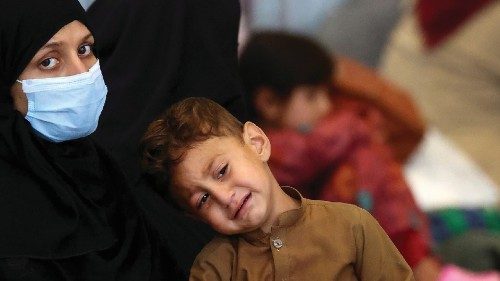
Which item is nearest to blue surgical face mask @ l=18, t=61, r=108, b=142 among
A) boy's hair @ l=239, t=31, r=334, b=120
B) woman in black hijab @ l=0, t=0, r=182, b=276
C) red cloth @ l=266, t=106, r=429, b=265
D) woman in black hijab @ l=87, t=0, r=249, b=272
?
woman in black hijab @ l=0, t=0, r=182, b=276

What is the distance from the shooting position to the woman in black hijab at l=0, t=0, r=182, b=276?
2.52 feet

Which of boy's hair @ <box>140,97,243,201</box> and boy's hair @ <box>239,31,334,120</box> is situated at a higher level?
boy's hair @ <box>140,97,243,201</box>

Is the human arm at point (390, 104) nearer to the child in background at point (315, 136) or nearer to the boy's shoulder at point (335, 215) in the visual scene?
the child in background at point (315, 136)

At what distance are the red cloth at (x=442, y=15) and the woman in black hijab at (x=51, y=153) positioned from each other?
1.81 meters

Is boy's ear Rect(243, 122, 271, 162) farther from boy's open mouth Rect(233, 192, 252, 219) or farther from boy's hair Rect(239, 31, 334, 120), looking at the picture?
boy's hair Rect(239, 31, 334, 120)

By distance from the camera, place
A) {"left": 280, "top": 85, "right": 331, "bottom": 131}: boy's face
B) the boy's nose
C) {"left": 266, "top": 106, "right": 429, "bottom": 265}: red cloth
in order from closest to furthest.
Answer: the boy's nose
{"left": 266, "top": 106, "right": 429, "bottom": 265}: red cloth
{"left": 280, "top": 85, "right": 331, "bottom": 131}: boy's face

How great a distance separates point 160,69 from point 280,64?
87 cm

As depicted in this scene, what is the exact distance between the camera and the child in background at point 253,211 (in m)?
0.75

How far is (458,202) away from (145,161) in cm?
149

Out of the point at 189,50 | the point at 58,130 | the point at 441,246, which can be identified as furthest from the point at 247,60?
the point at 58,130

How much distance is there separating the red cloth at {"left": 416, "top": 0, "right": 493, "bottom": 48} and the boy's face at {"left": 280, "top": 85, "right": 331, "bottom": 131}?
2.58 feet

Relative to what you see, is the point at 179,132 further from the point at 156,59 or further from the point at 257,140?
the point at 156,59

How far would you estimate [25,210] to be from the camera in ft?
2.57

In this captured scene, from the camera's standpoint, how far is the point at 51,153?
81 cm
